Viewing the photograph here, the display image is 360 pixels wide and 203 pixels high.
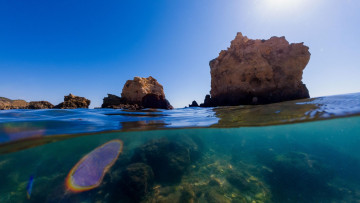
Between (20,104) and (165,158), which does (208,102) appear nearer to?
(165,158)

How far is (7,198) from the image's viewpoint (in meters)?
8.19

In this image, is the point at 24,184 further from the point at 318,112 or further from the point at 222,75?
the point at 222,75

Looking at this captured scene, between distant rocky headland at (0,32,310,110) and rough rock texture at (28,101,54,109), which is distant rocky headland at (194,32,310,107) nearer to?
distant rocky headland at (0,32,310,110)

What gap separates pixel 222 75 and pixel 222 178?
12.1m

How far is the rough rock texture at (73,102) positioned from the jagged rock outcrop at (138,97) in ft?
8.01

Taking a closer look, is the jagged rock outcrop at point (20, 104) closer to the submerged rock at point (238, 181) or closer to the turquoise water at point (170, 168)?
the turquoise water at point (170, 168)

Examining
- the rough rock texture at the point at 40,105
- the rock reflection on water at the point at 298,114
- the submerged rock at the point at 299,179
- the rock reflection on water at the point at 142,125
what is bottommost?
the submerged rock at the point at 299,179

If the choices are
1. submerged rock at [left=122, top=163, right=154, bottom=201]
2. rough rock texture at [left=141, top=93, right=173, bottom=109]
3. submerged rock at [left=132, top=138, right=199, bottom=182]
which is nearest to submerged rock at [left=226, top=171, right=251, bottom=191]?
submerged rock at [left=132, top=138, right=199, bottom=182]

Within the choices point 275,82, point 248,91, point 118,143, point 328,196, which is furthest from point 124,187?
point 275,82

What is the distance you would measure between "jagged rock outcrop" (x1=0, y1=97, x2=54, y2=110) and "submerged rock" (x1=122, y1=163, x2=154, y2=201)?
390 inches

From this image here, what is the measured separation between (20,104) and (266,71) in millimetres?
24079

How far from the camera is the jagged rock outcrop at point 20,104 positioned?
11312 millimetres

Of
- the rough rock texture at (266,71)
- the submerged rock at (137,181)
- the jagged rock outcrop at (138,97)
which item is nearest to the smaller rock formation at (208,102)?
the rough rock texture at (266,71)

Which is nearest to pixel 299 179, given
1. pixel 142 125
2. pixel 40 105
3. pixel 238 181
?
pixel 238 181
